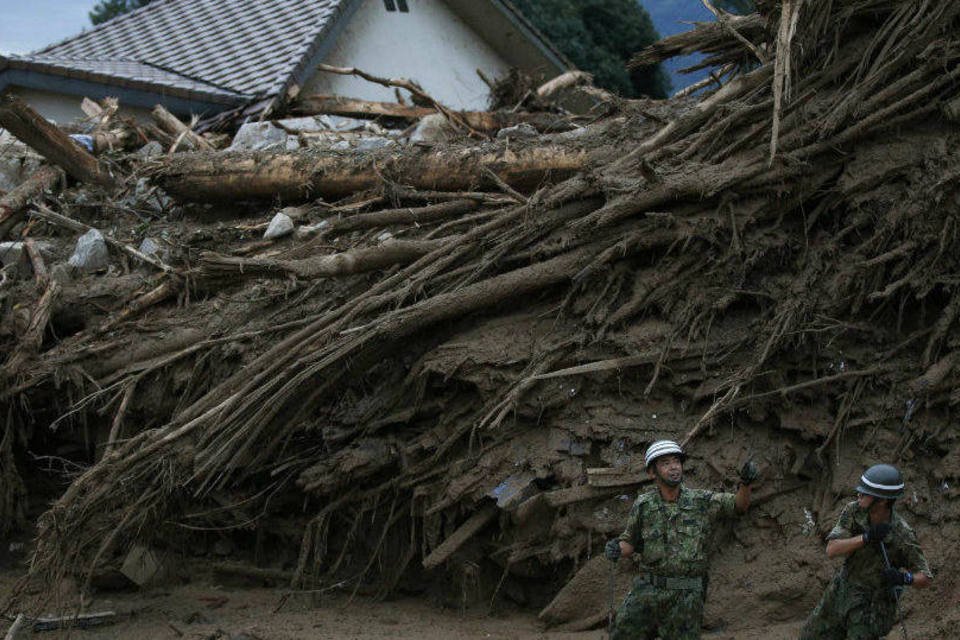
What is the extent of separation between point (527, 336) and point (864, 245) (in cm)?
219

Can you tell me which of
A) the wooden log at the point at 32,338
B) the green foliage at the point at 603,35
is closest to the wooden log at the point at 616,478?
the wooden log at the point at 32,338

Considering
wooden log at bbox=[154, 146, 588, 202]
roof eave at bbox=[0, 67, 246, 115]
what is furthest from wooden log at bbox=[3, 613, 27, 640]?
roof eave at bbox=[0, 67, 246, 115]

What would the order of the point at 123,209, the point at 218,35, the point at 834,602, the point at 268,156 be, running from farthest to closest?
the point at 218,35, the point at 123,209, the point at 268,156, the point at 834,602

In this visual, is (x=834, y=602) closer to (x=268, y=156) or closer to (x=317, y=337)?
(x=317, y=337)

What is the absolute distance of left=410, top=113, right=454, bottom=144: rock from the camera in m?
11.1

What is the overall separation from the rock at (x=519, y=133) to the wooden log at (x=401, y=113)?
0.48 meters

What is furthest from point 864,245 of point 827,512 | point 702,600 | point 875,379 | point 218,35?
point 218,35

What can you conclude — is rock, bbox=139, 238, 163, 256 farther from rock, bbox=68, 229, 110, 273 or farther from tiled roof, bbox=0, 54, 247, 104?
tiled roof, bbox=0, 54, 247, 104

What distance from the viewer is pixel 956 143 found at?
23.8ft

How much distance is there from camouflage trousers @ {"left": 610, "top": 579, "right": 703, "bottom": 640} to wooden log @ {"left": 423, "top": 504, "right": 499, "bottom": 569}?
147cm

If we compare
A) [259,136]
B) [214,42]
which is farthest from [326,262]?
[214,42]

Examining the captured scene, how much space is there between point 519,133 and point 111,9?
2447cm

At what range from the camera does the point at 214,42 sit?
55.2ft

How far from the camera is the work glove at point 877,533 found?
5.09 m
